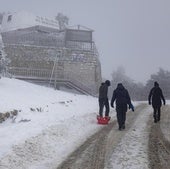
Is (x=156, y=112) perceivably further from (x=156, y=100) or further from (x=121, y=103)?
(x=121, y=103)

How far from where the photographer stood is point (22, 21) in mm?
64125

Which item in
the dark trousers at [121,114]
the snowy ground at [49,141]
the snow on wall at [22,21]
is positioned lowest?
the snowy ground at [49,141]

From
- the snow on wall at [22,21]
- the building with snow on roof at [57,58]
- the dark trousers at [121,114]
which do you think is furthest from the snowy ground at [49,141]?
the snow on wall at [22,21]

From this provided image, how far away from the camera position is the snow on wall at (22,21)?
2496 inches

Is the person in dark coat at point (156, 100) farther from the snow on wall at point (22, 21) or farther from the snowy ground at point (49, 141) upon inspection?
the snow on wall at point (22, 21)

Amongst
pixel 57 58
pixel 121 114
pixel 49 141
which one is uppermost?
pixel 57 58

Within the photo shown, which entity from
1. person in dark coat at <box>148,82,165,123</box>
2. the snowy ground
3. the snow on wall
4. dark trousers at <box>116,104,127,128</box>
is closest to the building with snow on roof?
the snow on wall

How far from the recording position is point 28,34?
55750mm

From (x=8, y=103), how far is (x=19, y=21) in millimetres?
45892

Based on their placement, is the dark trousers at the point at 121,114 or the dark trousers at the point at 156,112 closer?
the dark trousers at the point at 121,114

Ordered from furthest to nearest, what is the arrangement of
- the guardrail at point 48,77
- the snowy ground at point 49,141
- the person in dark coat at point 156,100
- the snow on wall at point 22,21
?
the snow on wall at point 22,21, the guardrail at point 48,77, the person in dark coat at point 156,100, the snowy ground at point 49,141

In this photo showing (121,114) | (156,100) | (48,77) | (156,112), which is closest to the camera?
(121,114)

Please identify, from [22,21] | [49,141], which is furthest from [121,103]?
[22,21]

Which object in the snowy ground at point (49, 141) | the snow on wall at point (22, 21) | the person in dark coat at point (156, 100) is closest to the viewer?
the snowy ground at point (49, 141)
